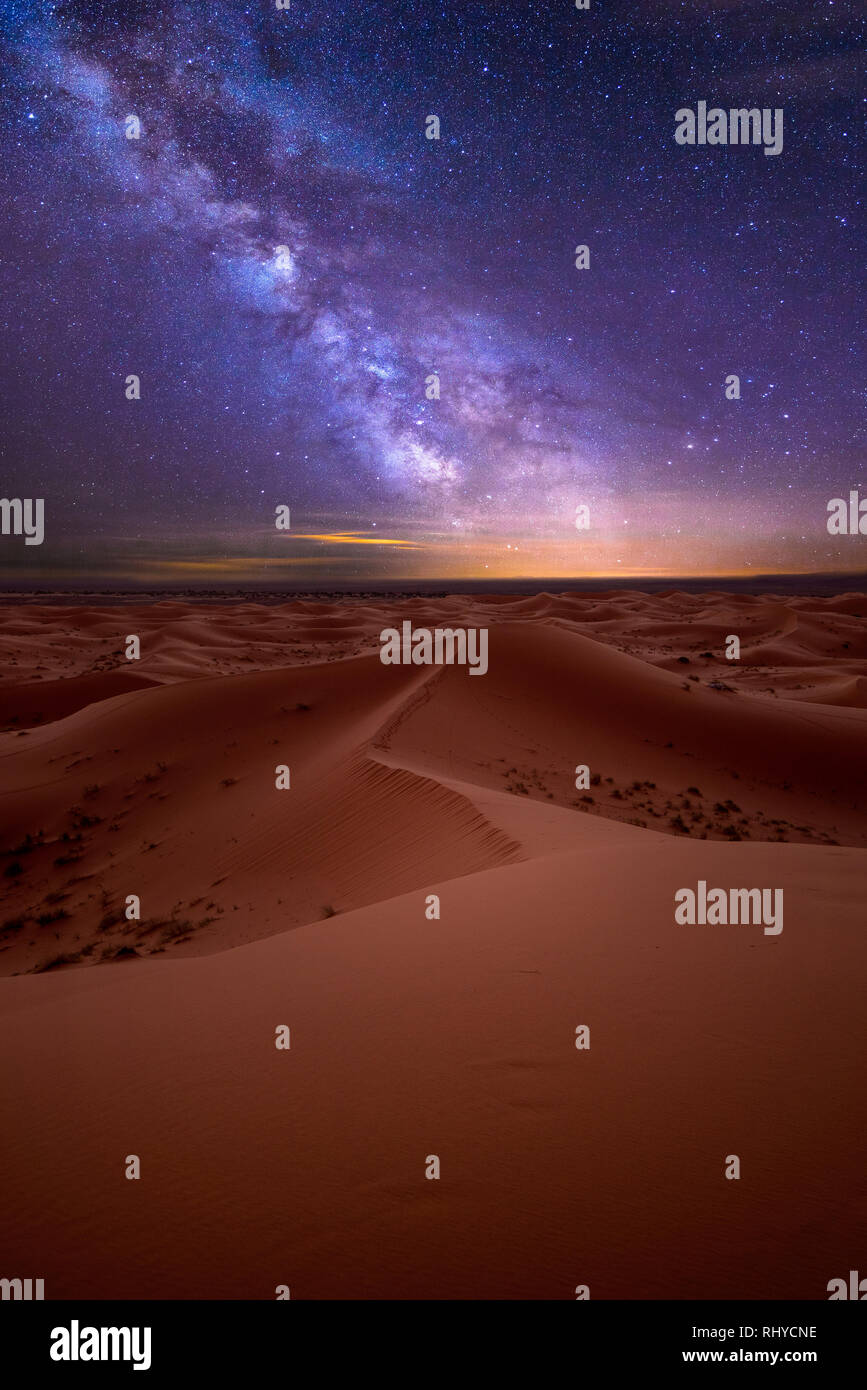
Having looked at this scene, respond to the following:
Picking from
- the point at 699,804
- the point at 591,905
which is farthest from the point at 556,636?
the point at 591,905

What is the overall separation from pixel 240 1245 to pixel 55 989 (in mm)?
3648

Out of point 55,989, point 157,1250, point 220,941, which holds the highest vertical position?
point 157,1250

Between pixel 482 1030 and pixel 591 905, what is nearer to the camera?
pixel 482 1030

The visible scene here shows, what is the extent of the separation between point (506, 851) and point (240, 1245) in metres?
5.45

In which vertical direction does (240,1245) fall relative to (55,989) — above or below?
above

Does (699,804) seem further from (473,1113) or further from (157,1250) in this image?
(157,1250)

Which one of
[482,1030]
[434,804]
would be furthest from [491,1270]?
[434,804]

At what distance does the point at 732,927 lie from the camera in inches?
197

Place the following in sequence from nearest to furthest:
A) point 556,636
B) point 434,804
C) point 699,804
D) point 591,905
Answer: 1. point 591,905
2. point 434,804
3. point 699,804
4. point 556,636

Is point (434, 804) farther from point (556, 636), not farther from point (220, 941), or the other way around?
point (556, 636)

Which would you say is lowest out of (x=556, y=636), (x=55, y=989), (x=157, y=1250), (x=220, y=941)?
(x=220, y=941)
